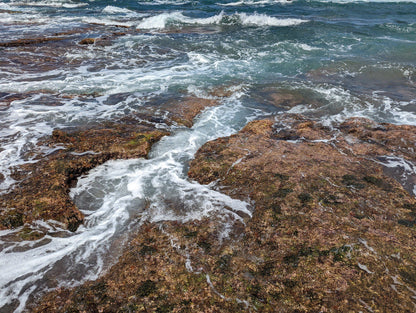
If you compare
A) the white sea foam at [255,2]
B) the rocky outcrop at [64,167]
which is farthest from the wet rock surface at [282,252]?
the white sea foam at [255,2]

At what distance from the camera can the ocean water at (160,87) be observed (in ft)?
13.1

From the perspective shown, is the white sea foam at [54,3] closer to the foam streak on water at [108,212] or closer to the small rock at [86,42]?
the small rock at [86,42]

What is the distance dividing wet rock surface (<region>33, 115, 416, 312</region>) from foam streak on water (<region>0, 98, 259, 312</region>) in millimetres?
262

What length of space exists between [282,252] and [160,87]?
8648 mm

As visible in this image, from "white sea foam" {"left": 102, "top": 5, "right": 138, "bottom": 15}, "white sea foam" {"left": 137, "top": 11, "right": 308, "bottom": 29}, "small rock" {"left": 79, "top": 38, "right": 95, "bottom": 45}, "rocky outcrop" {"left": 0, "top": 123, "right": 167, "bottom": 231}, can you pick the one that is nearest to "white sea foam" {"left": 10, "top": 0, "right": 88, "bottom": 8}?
"white sea foam" {"left": 102, "top": 5, "right": 138, "bottom": 15}

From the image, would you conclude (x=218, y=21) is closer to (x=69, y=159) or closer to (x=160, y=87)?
(x=160, y=87)

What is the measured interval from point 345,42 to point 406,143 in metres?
14.0

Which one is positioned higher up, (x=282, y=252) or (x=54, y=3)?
(x=54, y=3)

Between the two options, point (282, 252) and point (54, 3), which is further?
point (54, 3)

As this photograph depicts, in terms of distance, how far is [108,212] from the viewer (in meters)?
4.51

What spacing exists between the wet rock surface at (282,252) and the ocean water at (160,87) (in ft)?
1.24

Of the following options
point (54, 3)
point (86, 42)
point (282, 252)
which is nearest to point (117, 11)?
point (54, 3)

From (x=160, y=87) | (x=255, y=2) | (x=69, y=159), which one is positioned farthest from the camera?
(x=255, y=2)

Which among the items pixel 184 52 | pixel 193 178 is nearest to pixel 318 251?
pixel 193 178
